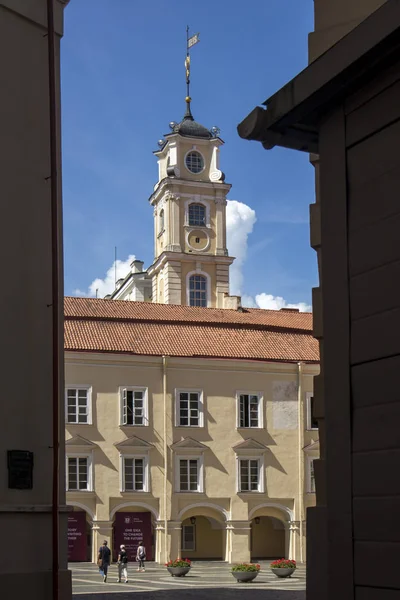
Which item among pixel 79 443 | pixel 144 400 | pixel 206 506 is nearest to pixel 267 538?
pixel 206 506

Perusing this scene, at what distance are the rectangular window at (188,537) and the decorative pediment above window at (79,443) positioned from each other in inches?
231

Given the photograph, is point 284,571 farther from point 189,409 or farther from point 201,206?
point 201,206

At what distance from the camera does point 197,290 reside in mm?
64750

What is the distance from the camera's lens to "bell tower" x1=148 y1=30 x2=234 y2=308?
64.4 metres

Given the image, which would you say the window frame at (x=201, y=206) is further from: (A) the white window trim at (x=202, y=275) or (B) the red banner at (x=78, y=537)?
(B) the red banner at (x=78, y=537)

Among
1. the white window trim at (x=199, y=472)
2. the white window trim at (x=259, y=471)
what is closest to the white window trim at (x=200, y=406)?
the white window trim at (x=199, y=472)

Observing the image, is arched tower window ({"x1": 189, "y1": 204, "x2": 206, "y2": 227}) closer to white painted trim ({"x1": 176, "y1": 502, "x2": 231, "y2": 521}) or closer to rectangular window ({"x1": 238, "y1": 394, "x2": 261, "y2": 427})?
rectangular window ({"x1": 238, "y1": 394, "x2": 261, "y2": 427})

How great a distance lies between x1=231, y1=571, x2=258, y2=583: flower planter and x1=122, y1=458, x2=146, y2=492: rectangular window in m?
9.18

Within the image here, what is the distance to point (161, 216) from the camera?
6681cm

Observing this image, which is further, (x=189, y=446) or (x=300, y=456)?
(x=300, y=456)
